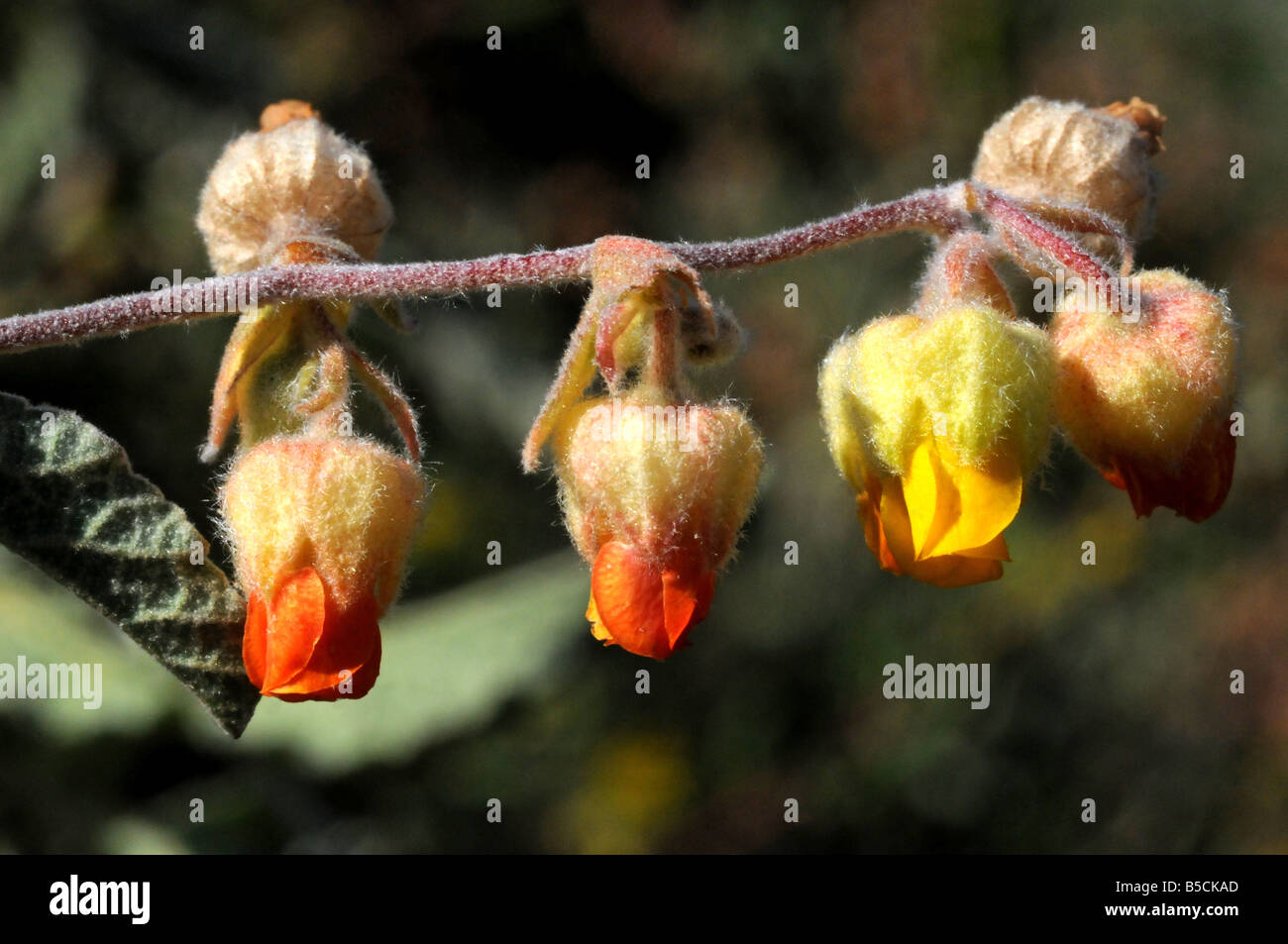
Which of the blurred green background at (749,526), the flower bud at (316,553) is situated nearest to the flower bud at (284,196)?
the flower bud at (316,553)

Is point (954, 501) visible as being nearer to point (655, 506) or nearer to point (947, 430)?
point (947, 430)

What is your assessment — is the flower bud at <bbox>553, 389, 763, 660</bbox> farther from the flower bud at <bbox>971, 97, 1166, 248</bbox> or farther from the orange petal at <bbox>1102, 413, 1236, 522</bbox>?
the flower bud at <bbox>971, 97, 1166, 248</bbox>

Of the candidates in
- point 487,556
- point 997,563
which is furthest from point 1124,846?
point 997,563

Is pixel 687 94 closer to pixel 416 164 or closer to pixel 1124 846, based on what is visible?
pixel 416 164

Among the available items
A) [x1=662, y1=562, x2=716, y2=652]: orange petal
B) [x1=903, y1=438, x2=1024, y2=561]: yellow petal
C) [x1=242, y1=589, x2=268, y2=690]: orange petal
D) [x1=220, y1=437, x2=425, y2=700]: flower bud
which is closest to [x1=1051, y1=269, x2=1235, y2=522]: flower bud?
[x1=903, y1=438, x2=1024, y2=561]: yellow petal

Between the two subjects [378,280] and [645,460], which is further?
[378,280]

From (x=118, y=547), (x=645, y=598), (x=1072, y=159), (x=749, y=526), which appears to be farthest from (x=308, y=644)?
(x=749, y=526)
